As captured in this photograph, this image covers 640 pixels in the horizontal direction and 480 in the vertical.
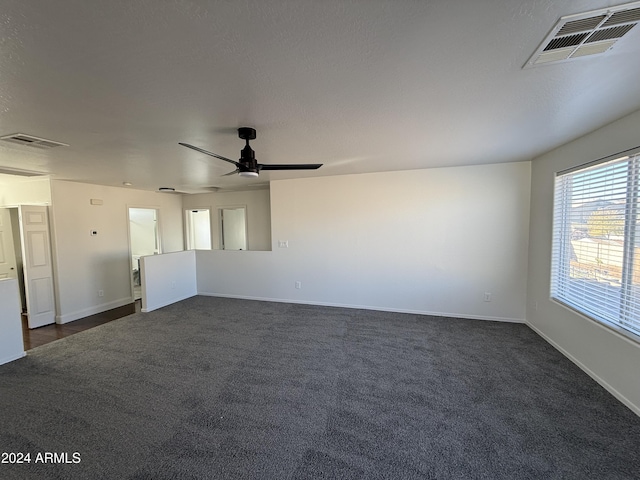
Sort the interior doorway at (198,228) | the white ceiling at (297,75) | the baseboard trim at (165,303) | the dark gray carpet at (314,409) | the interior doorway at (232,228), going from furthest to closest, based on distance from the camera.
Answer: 1. the interior doorway at (198,228)
2. the interior doorway at (232,228)
3. the baseboard trim at (165,303)
4. the dark gray carpet at (314,409)
5. the white ceiling at (297,75)

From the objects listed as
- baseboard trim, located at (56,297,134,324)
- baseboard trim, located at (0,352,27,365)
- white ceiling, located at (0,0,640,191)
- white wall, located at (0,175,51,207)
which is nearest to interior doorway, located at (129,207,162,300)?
baseboard trim, located at (56,297,134,324)

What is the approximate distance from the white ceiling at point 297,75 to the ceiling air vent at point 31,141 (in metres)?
0.14

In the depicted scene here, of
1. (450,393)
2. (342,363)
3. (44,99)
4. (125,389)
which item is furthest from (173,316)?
(450,393)

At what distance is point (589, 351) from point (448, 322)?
5.33ft

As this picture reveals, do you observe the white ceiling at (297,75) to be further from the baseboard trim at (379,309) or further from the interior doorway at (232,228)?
the interior doorway at (232,228)

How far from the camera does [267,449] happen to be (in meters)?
1.81

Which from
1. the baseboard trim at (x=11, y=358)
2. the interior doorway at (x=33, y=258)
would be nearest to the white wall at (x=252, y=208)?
the interior doorway at (x=33, y=258)

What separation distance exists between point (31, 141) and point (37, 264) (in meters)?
2.81

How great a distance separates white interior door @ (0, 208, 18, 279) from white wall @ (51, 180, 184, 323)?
1094mm

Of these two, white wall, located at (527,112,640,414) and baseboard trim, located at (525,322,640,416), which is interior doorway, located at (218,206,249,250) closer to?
white wall, located at (527,112,640,414)

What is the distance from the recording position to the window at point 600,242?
225 cm

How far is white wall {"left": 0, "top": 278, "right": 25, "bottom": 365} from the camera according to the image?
305cm

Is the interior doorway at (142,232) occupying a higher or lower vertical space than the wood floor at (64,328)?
higher

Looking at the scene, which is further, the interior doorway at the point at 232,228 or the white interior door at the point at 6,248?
the interior doorway at the point at 232,228
